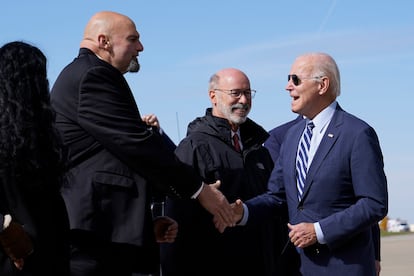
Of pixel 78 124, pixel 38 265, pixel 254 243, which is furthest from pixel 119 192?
pixel 254 243

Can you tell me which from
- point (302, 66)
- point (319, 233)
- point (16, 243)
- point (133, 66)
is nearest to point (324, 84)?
point (302, 66)

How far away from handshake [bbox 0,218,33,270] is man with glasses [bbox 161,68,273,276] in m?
2.55

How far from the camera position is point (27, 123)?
385 cm

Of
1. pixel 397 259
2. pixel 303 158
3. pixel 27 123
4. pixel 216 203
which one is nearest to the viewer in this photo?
pixel 27 123

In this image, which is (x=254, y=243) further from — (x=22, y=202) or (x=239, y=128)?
(x=22, y=202)

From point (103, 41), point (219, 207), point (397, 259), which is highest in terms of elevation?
point (103, 41)

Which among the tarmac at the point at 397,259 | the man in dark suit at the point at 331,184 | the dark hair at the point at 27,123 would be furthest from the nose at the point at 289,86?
the tarmac at the point at 397,259

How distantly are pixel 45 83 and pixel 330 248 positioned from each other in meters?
1.96

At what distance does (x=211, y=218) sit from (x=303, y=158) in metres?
1.24

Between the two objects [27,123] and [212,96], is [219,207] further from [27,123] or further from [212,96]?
[212,96]

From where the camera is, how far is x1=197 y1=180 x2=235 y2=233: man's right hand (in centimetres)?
503

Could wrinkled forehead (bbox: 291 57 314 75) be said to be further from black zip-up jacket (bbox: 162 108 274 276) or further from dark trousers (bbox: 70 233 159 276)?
dark trousers (bbox: 70 233 159 276)

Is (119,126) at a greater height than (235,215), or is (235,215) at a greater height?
(119,126)

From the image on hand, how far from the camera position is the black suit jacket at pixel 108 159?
15.2ft
